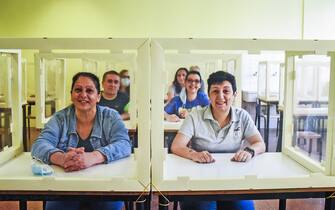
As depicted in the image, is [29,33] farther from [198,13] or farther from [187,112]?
[187,112]

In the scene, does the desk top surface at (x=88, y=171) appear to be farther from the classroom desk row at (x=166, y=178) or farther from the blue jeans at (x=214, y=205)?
the blue jeans at (x=214, y=205)

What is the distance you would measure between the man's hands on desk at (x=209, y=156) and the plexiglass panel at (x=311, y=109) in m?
0.25

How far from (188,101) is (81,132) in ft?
1.19

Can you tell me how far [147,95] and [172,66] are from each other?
293 millimetres

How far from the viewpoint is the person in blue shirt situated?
1263mm

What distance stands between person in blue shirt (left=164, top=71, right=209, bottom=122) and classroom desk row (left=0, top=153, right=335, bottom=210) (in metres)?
0.16

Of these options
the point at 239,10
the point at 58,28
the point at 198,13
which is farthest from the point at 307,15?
the point at 58,28

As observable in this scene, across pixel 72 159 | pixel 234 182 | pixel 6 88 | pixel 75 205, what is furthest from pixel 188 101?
pixel 6 88

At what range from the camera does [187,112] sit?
1.29 metres

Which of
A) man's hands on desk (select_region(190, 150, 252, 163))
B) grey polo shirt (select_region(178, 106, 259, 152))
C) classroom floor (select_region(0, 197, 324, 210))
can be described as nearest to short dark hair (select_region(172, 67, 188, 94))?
grey polo shirt (select_region(178, 106, 259, 152))

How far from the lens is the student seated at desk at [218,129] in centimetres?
125

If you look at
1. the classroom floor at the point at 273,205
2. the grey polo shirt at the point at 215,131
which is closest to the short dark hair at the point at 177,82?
the grey polo shirt at the point at 215,131

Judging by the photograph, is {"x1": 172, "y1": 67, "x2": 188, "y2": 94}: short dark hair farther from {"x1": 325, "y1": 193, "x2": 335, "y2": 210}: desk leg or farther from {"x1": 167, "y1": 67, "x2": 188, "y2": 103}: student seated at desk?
{"x1": 325, "y1": 193, "x2": 335, "y2": 210}: desk leg

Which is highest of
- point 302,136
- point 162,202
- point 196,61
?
point 196,61
